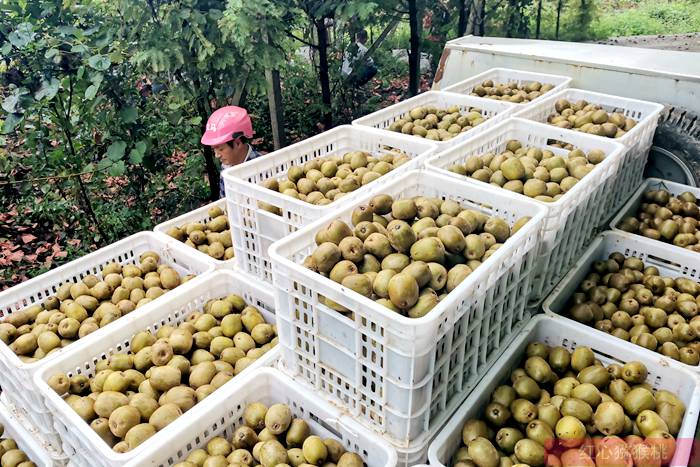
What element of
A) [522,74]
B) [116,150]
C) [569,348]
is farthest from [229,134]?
[522,74]

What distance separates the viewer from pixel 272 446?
1.96 m

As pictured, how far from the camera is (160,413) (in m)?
2.12

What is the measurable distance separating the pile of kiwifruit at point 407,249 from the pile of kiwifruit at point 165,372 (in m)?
0.73

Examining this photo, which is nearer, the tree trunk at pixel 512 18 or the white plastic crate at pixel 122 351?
the white plastic crate at pixel 122 351

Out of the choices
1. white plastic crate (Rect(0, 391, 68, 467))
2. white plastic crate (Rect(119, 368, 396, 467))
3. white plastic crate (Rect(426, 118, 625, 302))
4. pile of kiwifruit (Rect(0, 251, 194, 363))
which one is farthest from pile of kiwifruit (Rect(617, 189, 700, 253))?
white plastic crate (Rect(0, 391, 68, 467))

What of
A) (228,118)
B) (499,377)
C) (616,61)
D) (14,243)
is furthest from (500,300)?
(14,243)

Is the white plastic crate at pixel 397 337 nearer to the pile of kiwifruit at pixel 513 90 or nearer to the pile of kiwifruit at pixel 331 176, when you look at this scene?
the pile of kiwifruit at pixel 331 176

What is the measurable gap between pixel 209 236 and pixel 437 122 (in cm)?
178

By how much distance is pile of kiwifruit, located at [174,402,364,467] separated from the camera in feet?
6.37

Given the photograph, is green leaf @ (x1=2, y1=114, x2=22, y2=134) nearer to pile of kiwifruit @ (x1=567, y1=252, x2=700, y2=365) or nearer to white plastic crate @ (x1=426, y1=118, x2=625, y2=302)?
white plastic crate @ (x1=426, y1=118, x2=625, y2=302)

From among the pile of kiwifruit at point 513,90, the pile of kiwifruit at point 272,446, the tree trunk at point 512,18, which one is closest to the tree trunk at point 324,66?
the pile of kiwifruit at point 513,90

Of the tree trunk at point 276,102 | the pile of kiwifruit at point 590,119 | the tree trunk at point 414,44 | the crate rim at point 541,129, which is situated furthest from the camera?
the tree trunk at point 414,44

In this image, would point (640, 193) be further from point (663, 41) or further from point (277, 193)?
point (663, 41)

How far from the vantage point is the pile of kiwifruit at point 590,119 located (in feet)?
11.1
